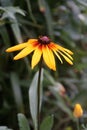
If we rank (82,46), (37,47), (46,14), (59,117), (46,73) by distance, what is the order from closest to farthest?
(37,47), (46,73), (46,14), (59,117), (82,46)

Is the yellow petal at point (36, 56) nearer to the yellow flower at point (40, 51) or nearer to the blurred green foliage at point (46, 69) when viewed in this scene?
the yellow flower at point (40, 51)

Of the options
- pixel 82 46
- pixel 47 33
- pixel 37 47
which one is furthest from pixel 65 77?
pixel 37 47

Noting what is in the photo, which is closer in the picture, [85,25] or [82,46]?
[85,25]

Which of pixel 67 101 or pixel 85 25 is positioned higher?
pixel 85 25

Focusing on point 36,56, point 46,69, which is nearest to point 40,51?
point 36,56

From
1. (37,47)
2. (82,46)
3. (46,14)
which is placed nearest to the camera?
(37,47)

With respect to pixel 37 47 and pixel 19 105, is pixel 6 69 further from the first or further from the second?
pixel 37 47

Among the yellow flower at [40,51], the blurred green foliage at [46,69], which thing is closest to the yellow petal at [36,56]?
the yellow flower at [40,51]
